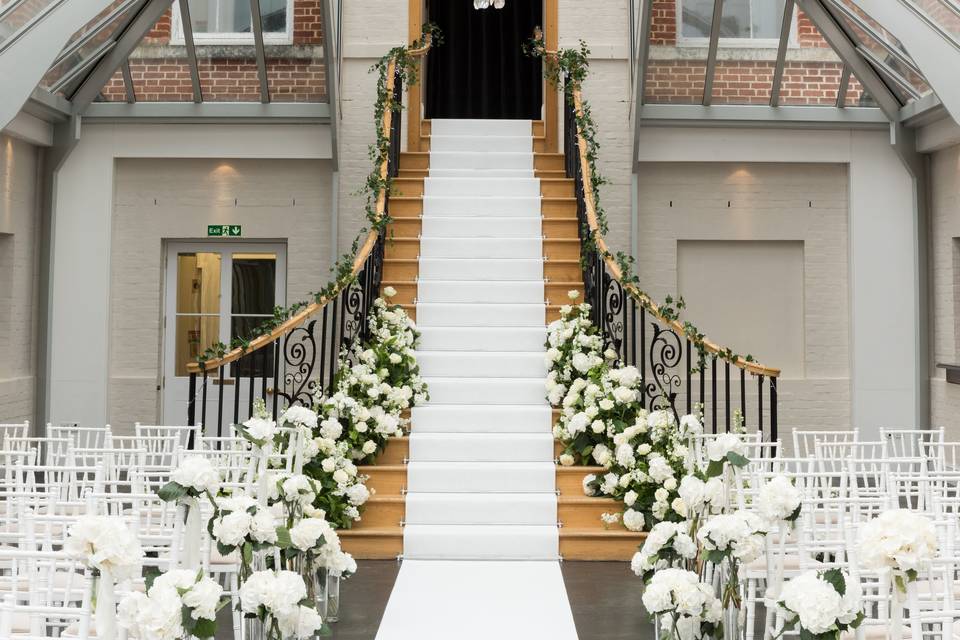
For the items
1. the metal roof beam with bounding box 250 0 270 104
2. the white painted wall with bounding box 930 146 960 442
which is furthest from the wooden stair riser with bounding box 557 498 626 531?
the metal roof beam with bounding box 250 0 270 104

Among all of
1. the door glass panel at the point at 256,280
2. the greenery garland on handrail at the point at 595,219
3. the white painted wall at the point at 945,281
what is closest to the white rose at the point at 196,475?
the greenery garland on handrail at the point at 595,219

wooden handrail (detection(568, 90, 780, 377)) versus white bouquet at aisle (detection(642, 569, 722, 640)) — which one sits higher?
wooden handrail (detection(568, 90, 780, 377))

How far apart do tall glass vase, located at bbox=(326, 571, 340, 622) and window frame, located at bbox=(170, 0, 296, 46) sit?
576 cm

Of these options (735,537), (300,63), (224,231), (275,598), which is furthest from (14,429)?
(735,537)

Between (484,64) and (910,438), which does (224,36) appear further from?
(910,438)

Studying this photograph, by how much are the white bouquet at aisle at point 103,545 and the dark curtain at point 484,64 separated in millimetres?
9525

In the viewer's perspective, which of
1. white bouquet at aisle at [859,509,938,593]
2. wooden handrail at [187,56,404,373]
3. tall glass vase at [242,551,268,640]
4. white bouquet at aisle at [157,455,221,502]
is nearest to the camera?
white bouquet at aisle at [859,509,938,593]

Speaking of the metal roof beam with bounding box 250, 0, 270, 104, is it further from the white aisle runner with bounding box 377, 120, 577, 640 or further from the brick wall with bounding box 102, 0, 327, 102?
the white aisle runner with bounding box 377, 120, 577, 640

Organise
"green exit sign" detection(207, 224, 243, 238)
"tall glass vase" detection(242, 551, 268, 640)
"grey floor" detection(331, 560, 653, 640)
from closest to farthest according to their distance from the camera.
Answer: "tall glass vase" detection(242, 551, 268, 640)
"grey floor" detection(331, 560, 653, 640)
"green exit sign" detection(207, 224, 243, 238)

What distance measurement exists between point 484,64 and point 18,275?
5840 mm

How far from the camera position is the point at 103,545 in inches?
Answer: 90.0

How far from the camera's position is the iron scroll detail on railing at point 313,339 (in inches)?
229

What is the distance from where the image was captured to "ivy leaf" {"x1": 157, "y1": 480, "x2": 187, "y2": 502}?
3025mm

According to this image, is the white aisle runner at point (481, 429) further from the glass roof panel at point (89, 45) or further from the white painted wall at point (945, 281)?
the white painted wall at point (945, 281)
